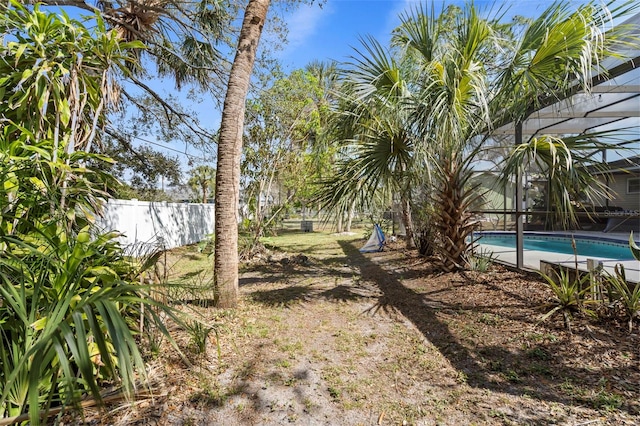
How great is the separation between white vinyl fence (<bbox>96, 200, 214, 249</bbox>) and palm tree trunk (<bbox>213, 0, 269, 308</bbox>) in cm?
300

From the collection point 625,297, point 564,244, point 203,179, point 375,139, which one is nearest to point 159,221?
point 375,139

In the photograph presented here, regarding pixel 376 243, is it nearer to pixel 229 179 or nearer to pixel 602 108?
pixel 602 108

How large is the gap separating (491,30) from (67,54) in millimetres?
5075

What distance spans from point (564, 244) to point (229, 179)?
1145 cm

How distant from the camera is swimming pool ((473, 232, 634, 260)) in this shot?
8039mm

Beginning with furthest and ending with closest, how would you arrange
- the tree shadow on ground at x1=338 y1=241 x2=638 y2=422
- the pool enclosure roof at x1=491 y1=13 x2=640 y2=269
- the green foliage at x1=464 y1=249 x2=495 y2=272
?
the green foliage at x1=464 y1=249 x2=495 y2=272
the pool enclosure roof at x1=491 y1=13 x2=640 y2=269
the tree shadow on ground at x1=338 y1=241 x2=638 y2=422

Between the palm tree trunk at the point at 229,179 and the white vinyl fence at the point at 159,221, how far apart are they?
9.83 ft

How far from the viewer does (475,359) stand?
9.41 ft

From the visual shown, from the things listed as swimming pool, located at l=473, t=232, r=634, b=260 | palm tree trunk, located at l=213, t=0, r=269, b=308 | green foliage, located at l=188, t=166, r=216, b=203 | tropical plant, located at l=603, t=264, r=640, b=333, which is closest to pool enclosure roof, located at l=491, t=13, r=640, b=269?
tropical plant, located at l=603, t=264, r=640, b=333

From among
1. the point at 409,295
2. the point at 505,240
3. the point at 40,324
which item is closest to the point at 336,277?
the point at 409,295

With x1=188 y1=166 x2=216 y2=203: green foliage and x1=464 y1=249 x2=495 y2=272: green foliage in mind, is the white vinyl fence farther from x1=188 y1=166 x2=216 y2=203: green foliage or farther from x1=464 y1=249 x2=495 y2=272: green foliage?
x1=188 y1=166 x2=216 y2=203: green foliage

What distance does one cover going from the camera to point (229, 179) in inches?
160

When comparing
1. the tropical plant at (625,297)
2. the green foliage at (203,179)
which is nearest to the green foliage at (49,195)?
the tropical plant at (625,297)

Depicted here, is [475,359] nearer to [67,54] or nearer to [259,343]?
[259,343]
